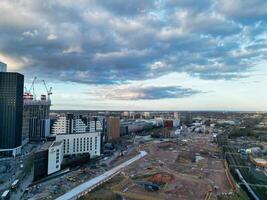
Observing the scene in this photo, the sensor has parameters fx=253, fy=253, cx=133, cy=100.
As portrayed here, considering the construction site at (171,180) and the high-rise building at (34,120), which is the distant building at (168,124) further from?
the construction site at (171,180)

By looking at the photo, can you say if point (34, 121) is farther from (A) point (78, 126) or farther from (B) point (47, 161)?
(B) point (47, 161)

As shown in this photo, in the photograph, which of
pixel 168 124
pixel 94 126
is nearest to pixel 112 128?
pixel 94 126

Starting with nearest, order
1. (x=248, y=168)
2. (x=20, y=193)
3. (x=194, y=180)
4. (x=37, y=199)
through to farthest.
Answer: (x=37, y=199) < (x=20, y=193) < (x=194, y=180) < (x=248, y=168)

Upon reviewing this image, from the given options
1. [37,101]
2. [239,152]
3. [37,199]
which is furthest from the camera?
[37,101]

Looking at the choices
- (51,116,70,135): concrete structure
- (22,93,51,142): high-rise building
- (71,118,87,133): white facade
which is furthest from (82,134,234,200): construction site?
(22,93,51,142): high-rise building

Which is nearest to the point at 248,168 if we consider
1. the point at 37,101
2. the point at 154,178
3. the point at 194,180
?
the point at 194,180

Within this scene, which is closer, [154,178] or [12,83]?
[154,178]

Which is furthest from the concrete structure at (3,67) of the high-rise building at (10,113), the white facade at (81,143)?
the white facade at (81,143)

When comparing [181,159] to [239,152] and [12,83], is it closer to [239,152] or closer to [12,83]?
[239,152]
